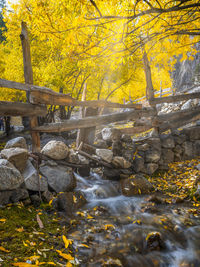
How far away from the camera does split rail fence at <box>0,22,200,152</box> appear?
4.54 m

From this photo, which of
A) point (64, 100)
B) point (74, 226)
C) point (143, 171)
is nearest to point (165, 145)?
point (143, 171)

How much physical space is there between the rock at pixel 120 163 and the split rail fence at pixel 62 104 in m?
1.24

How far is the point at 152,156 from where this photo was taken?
248 inches

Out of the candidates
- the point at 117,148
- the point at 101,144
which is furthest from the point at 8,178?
the point at 117,148

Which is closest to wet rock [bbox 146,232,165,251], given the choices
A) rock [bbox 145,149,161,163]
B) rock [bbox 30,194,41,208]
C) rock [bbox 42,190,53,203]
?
rock [bbox 42,190,53,203]

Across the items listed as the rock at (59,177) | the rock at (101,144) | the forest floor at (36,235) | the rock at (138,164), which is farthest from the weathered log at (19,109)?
the rock at (138,164)

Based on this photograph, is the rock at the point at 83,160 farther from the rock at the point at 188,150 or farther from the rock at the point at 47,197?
the rock at the point at 188,150

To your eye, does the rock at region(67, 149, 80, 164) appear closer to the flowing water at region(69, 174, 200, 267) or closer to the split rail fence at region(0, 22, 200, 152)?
the split rail fence at region(0, 22, 200, 152)

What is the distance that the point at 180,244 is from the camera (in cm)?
312

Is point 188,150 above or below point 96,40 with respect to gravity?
below

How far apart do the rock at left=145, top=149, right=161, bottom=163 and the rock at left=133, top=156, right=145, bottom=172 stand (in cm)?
28

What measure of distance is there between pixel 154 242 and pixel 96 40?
4.48 metres

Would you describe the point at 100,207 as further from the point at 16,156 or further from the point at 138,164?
the point at 138,164

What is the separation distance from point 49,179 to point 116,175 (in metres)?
2.45
